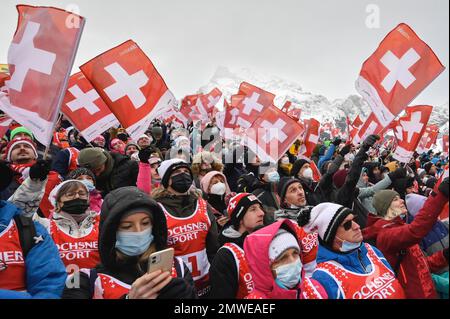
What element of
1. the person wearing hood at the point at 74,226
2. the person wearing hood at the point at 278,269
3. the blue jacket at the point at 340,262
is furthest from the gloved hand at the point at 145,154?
the blue jacket at the point at 340,262

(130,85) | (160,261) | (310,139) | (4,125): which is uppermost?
(130,85)

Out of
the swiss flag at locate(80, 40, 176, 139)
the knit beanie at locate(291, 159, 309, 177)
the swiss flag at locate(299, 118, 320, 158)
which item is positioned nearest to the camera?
the swiss flag at locate(80, 40, 176, 139)

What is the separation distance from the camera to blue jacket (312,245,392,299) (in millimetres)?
2199

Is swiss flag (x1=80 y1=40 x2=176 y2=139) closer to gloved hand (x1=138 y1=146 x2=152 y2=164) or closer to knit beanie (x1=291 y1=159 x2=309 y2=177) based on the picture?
gloved hand (x1=138 y1=146 x2=152 y2=164)

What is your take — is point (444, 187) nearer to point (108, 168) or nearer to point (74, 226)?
point (74, 226)

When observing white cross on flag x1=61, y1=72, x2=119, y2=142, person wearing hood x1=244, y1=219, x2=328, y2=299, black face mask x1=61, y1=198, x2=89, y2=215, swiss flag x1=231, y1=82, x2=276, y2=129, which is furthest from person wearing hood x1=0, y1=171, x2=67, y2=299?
swiss flag x1=231, y1=82, x2=276, y2=129

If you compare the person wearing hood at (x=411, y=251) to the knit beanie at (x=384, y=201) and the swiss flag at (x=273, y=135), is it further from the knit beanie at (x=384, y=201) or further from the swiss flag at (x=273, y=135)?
the swiss flag at (x=273, y=135)

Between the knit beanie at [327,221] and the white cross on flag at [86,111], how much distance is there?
3.59 meters

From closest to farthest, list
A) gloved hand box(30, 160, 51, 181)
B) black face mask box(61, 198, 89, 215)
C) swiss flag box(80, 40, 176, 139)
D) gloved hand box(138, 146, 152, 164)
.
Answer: gloved hand box(30, 160, 51, 181), black face mask box(61, 198, 89, 215), gloved hand box(138, 146, 152, 164), swiss flag box(80, 40, 176, 139)

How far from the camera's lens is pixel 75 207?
295 cm

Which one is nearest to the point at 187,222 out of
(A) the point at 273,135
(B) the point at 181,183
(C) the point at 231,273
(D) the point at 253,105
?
(B) the point at 181,183

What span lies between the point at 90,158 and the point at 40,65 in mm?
1568

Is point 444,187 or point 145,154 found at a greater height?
point 444,187

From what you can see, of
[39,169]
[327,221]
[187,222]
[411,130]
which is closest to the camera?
[327,221]
